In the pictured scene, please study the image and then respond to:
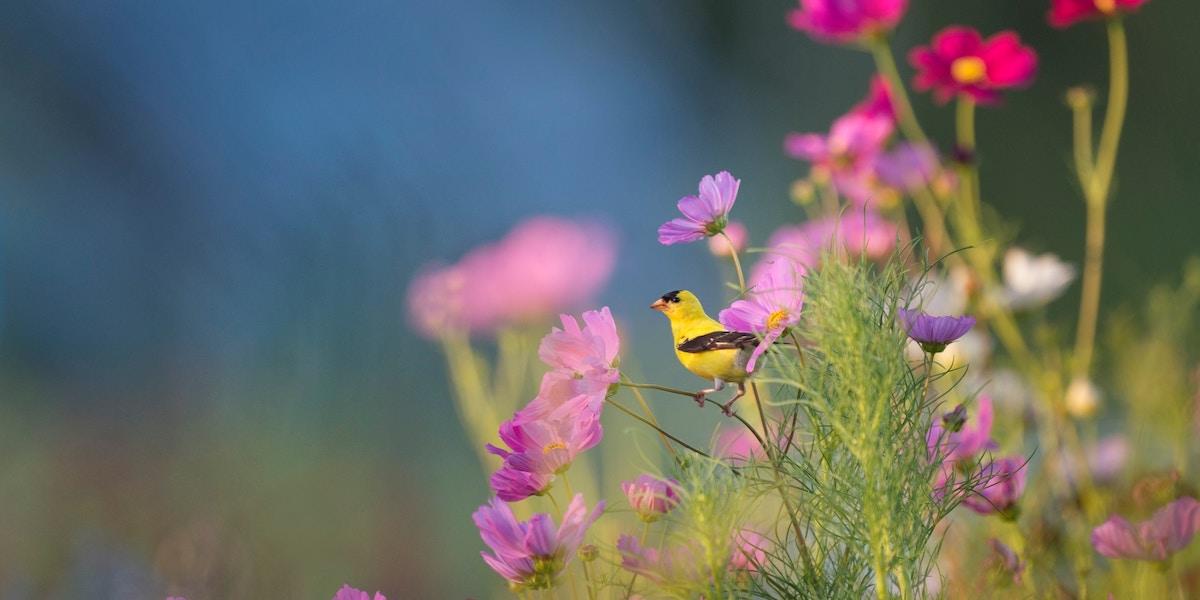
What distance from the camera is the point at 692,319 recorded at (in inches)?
16.7

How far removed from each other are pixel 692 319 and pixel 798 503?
0.27 feet

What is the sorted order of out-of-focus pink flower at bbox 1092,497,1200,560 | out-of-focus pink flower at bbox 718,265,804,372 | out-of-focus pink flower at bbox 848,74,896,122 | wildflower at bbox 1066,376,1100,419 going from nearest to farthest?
out-of-focus pink flower at bbox 718,265,804,372 → out-of-focus pink flower at bbox 1092,497,1200,560 → wildflower at bbox 1066,376,1100,419 → out-of-focus pink flower at bbox 848,74,896,122

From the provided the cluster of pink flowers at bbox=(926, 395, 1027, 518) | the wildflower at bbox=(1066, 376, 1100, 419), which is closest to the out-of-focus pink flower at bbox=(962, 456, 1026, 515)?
the cluster of pink flowers at bbox=(926, 395, 1027, 518)

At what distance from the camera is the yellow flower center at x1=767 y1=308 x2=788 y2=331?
38 cm

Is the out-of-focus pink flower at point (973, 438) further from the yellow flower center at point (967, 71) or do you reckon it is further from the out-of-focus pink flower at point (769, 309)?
the yellow flower center at point (967, 71)

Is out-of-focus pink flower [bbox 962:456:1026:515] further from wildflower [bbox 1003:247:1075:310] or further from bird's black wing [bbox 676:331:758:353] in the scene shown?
wildflower [bbox 1003:247:1075:310]

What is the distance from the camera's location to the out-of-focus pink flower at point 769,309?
375 mm

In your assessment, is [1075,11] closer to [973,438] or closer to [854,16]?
[854,16]

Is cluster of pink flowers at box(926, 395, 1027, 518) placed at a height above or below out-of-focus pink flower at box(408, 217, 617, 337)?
below

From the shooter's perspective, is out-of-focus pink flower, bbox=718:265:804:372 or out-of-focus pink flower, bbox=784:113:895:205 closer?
out-of-focus pink flower, bbox=718:265:804:372

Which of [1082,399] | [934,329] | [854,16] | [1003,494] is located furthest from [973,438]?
[854,16]

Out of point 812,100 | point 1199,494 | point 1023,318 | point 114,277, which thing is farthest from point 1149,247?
point 114,277

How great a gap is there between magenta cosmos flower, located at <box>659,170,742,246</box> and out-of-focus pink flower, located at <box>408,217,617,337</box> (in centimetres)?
52

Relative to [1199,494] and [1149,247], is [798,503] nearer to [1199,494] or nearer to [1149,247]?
[1199,494]
